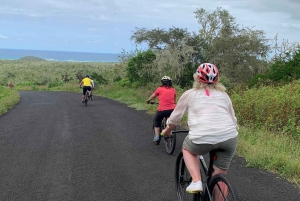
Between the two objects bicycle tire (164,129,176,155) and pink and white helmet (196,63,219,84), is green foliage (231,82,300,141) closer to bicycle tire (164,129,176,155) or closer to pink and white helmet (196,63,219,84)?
bicycle tire (164,129,176,155)

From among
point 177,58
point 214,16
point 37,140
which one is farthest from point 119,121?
point 214,16

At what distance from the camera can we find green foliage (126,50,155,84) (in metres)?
28.4

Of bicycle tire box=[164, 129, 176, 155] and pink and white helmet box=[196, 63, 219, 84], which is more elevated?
pink and white helmet box=[196, 63, 219, 84]

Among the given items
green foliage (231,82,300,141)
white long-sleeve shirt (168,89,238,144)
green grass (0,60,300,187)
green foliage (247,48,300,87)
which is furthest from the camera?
green foliage (247,48,300,87)

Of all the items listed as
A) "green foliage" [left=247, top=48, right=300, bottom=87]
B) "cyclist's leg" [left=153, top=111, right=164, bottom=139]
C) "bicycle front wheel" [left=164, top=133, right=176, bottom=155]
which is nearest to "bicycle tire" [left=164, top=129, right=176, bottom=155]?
"bicycle front wheel" [left=164, top=133, right=176, bottom=155]

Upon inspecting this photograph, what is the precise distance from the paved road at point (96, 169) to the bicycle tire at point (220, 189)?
1620 millimetres

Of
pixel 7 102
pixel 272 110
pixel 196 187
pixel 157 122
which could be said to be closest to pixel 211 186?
pixel 196 187

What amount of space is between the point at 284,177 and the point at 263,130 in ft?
12.7

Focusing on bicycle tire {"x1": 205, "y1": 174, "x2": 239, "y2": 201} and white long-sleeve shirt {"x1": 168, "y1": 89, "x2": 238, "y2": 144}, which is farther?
white long-sleeve shirt {"x1": 168, "y1": 89, "x2": 238, "y2": 144}

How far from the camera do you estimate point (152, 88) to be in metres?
25.5

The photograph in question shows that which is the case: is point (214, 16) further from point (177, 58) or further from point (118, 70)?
point (177, 58)

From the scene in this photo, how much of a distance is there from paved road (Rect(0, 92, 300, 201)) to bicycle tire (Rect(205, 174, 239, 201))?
162cm

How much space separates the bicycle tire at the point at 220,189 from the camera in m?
3.79

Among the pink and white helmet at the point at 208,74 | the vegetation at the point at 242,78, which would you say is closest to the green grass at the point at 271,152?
the vegetation at the point at 242,78
